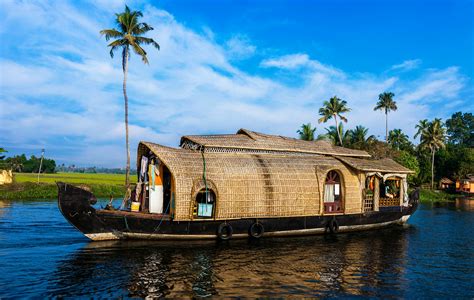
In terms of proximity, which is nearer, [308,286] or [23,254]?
[308,286]

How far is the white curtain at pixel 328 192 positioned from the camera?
1491 cm

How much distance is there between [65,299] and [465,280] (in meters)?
10.2

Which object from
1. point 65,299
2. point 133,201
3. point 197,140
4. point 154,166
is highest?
point 197,140

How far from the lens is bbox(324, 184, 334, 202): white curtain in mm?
14914

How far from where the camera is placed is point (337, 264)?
10914 millimetres

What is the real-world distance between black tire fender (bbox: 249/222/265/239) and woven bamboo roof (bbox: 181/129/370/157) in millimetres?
3058

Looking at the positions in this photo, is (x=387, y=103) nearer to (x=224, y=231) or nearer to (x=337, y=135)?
(x=337, y=135)

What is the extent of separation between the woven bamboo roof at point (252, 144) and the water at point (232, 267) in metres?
3.67

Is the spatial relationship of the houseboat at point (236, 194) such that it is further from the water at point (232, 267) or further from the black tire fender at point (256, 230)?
the water at point (232, 267)

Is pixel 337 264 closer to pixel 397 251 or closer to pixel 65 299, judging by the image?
pixel 397 251

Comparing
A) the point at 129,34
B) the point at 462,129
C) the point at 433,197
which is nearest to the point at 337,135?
the point at 433,197

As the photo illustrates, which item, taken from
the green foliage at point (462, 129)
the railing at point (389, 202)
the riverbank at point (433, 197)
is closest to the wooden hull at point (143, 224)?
the railing at point (389, 202)

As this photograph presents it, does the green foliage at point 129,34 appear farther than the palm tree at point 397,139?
No

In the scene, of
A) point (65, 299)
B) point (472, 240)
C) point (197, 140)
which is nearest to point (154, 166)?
point (197, 140)
